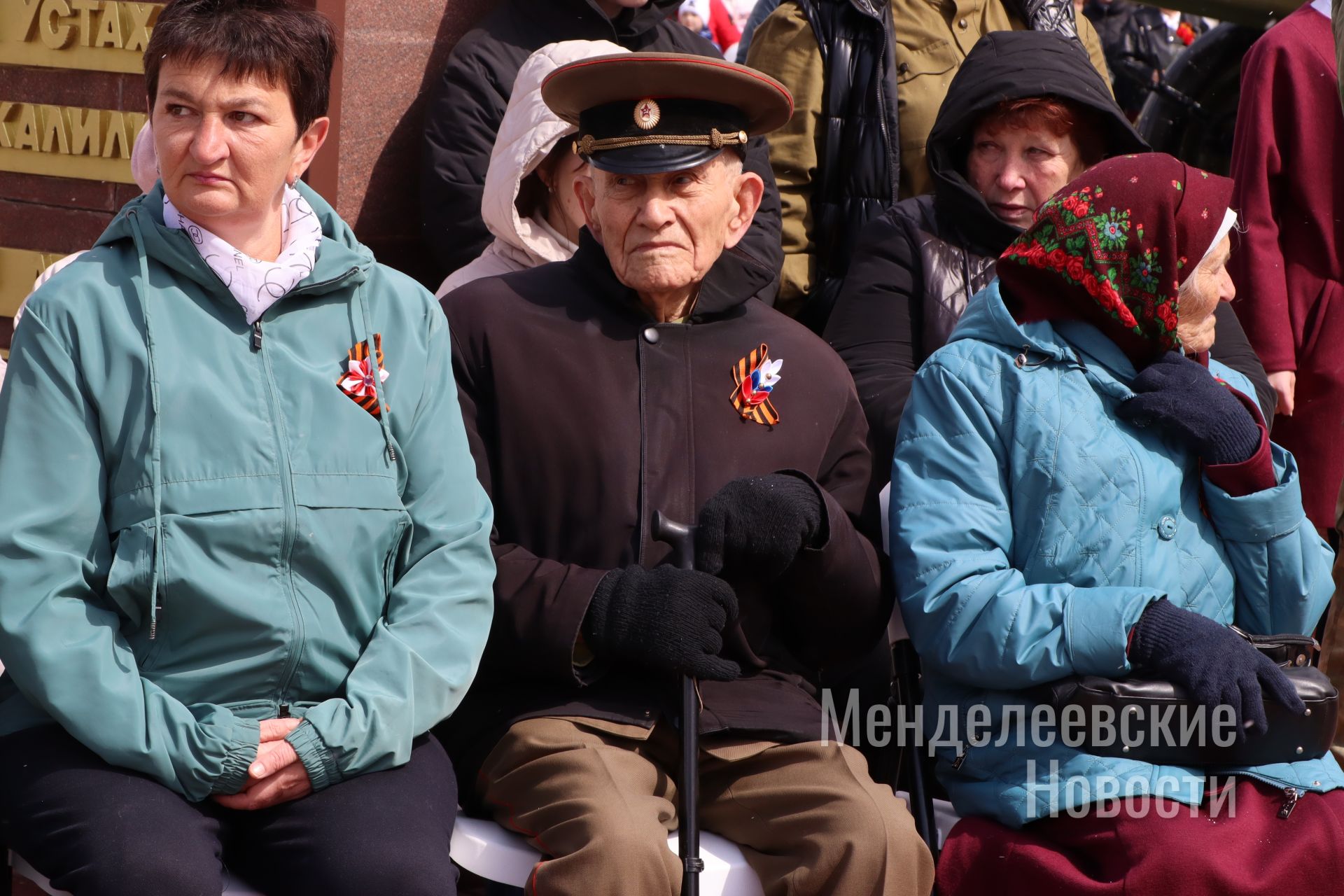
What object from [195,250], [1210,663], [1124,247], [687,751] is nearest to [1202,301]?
[1124,247]

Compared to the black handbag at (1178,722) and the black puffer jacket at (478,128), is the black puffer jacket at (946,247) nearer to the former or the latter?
the black puffer jacket at (478,128)

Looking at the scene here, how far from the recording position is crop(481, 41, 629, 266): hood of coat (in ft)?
14.1

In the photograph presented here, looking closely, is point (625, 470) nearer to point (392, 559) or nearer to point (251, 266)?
point (392, 559)

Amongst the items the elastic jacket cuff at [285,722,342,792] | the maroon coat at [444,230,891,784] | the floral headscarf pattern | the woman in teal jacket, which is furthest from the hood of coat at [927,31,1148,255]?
the elastic jacket cuff at [285,722,342,792]

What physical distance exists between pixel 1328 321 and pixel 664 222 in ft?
8.70

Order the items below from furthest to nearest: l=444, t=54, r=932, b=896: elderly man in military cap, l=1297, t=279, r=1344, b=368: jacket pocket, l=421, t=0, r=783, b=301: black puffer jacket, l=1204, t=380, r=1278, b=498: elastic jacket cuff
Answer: l=1297, t=279, r=1344, b=368: jacket pocket, l=421, t=0, r=783, b=301: black puffer jacket, l=1204, t=380, r=1278, b=498: elastic jacket cuff, l=444, t=54, r=932, b=896: elderly man in military cap

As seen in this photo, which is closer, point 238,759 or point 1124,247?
point 238,759

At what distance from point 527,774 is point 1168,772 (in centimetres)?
131

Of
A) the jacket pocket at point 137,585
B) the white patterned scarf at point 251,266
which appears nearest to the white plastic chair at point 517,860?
the jacket pocket at point 137,585

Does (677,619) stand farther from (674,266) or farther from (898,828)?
(674,266)

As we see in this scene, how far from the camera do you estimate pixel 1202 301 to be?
11.9 ft

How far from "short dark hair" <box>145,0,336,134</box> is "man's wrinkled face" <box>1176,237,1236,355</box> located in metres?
1.95

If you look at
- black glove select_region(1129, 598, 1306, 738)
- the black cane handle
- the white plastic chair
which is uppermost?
the black cane handle

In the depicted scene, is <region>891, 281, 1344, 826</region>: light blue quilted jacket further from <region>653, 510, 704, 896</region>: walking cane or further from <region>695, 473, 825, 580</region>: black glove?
<region>653, 510, 704, 896</region>: walking cane
